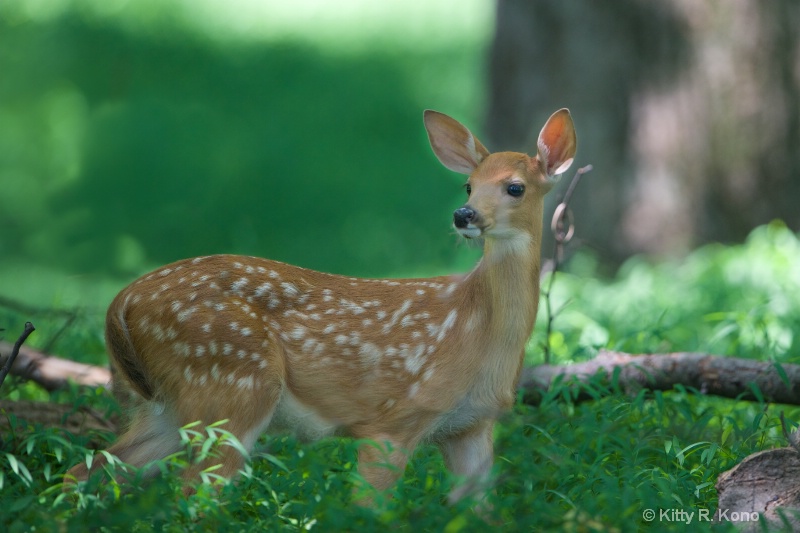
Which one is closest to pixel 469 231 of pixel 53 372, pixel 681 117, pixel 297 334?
pixel 297 334

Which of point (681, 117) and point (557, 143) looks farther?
point (681, 117)

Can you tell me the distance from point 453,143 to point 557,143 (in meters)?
0.47

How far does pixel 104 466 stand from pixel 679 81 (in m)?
6.37

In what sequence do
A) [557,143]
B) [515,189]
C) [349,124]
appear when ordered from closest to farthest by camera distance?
[515,189], [557,143], [349,124]

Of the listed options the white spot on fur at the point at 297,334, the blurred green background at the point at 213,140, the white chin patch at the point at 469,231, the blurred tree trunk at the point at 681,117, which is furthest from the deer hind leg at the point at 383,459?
the blurred tree trunk at the point at 681,117

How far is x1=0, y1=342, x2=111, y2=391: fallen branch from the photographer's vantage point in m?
5.77

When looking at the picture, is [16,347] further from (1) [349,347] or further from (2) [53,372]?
(2) [53,372]

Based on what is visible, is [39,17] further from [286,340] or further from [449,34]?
[286,340]

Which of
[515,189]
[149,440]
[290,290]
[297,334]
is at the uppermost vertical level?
[515,189]

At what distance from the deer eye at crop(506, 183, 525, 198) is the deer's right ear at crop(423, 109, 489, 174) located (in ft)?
1.27

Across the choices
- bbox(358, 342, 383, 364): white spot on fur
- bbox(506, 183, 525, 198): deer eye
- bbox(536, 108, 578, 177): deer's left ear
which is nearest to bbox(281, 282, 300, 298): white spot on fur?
bbox(358, 342, 383, 364): white spot on fur

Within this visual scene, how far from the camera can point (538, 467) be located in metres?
4.15

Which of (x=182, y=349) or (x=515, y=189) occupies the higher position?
(x=515, y=189)

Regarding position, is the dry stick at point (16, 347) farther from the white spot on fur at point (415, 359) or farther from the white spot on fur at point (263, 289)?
the white spot on fur at point (415, 359)
